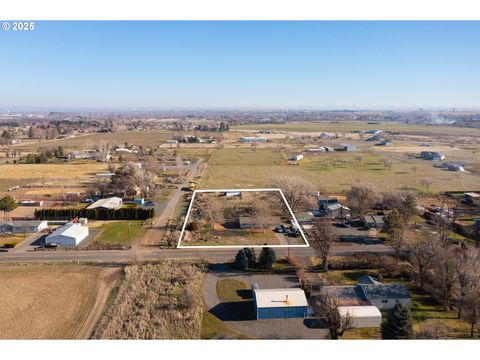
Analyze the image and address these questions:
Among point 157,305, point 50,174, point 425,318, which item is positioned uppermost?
point 50,174

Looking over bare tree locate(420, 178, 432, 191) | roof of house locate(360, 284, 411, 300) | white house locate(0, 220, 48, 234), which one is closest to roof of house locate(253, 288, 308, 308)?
roof of house locate(360, 284, 411, 300)

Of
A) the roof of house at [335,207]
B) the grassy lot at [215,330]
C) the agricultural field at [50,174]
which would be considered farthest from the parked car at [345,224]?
the agricultural field at [50,174]

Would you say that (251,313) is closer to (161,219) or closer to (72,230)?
(161,219)

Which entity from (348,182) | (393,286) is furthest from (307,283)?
(348,182)

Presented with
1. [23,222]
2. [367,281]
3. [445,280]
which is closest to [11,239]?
[23,222]

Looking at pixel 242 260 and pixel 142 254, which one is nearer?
pixel 242 260

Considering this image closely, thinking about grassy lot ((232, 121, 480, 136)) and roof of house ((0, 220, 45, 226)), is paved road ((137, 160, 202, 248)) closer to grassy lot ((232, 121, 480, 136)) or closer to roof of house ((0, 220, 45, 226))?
roof of house ((0, 220, 45, 226))
